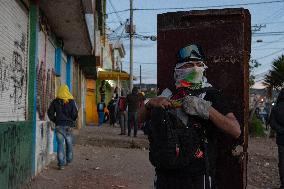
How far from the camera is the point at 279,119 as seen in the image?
8.16 meters

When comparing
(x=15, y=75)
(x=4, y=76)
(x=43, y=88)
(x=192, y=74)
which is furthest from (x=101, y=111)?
(x=192, y=74)

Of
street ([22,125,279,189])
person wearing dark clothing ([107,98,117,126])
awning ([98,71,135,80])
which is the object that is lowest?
street ([22,125,279,189])

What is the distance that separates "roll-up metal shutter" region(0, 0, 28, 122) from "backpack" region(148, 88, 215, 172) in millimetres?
4198

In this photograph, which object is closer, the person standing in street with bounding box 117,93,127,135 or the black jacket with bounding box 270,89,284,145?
the black jacket with bounding box 270,89,284,145

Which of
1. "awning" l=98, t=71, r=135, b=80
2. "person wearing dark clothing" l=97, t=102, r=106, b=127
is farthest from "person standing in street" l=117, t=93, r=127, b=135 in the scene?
"awning" l=98, t=71, r=135, b=80

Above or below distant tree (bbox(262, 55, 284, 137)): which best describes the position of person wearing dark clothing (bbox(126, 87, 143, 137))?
below

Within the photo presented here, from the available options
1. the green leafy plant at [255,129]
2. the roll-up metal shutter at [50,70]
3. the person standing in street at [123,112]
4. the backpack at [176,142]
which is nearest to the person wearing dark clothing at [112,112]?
the person standing in street at [123,112]

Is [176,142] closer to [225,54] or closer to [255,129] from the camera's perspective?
[225,54]

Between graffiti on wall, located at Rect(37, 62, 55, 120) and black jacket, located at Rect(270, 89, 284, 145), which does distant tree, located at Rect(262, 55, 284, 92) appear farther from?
black jacket, located at Rect(270, 89, 284, 145)

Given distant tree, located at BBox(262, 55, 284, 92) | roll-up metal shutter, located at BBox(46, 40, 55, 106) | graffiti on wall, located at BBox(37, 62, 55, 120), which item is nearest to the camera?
graffiti on wall, located at BBox(37, 62, 55, 120)

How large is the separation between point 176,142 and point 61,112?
775 cm

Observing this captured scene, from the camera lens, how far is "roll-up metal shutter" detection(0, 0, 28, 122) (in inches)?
290

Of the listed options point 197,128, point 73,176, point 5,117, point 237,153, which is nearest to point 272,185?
point 73,176

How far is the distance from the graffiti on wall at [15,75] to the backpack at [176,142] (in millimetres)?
4198
